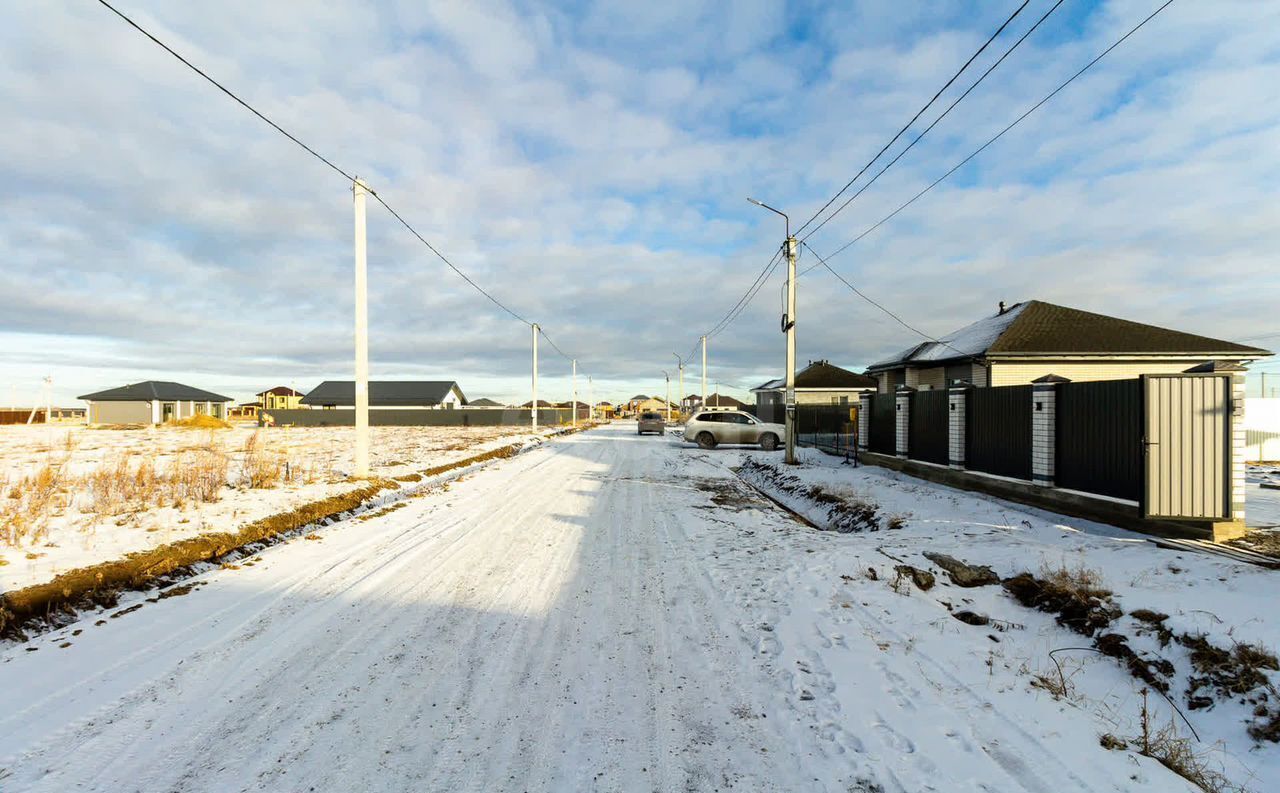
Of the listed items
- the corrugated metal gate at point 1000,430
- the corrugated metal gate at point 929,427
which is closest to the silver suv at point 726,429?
the corrugated metal gate at point 929,427

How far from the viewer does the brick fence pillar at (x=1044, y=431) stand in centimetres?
1017

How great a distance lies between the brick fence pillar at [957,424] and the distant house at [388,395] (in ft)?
229

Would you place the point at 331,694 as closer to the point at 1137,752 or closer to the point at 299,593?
the point at 299,593

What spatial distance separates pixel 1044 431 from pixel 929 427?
439cm

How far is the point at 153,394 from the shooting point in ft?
212

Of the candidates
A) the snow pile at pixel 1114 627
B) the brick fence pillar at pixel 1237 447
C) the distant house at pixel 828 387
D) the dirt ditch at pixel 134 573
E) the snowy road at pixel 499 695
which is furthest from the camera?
the distant house at pixel 828 387

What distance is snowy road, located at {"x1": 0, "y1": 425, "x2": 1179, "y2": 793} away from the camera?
3008 millimetres

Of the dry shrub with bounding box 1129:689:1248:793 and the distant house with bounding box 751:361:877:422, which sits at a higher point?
the distant house with bounding box 751:361:877:422

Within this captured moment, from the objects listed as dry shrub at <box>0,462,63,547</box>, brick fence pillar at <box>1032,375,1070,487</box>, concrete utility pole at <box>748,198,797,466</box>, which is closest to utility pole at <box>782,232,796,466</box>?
concrete utility pole at <box>748,198,797,466</box>

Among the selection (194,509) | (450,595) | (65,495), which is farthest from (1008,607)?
(65,495)

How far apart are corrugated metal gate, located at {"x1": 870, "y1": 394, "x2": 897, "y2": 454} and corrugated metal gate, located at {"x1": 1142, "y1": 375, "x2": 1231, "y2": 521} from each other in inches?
332

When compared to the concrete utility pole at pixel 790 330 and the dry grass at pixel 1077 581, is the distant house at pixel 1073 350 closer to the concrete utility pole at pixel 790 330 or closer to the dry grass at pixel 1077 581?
the concrete utility pole at pixel 790 330

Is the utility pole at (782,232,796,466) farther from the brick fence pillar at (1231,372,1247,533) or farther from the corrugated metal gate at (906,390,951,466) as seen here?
the brick fence pillar at (1231,372,1247,533)

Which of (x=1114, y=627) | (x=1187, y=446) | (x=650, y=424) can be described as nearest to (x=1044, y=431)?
(x=1187, y=446)
